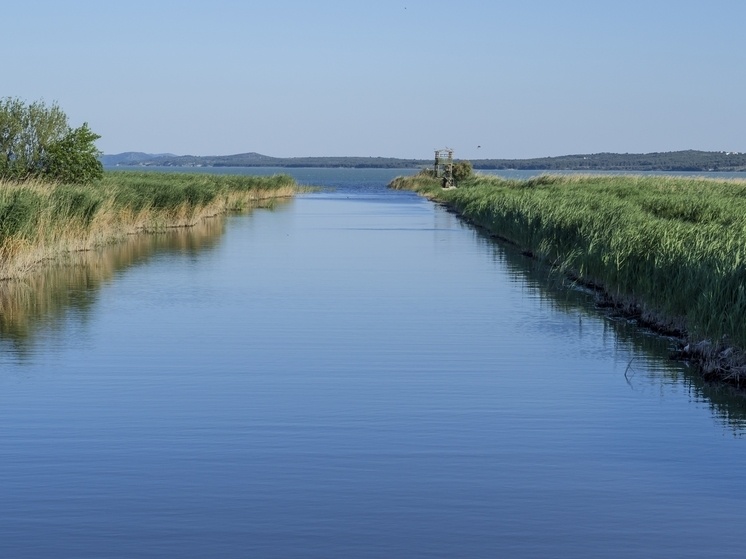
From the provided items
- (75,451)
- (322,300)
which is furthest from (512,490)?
(322,300)

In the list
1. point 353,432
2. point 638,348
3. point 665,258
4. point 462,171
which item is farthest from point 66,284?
point 462,171

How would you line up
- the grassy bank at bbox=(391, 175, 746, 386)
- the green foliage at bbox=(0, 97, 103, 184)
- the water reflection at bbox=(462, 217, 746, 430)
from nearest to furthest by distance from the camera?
the water reflection at bbox=(462, 217, 746, 430)
the grassy bank at bbox=(391, 175, 746, 386)
the green foliage at bbox=(0, 97, 103, 184)

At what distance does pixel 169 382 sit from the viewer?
13305mm

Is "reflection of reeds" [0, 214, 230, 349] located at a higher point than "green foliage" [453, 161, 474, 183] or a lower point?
lower

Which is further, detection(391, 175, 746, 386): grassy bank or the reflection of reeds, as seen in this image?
the reflection of reeds

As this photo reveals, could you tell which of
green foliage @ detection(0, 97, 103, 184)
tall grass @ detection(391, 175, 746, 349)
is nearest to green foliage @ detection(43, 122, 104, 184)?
green foliage @ detection(0, 97, 103, 184)

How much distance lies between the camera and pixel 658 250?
1925 cm

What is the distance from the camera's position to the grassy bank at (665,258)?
1436cm

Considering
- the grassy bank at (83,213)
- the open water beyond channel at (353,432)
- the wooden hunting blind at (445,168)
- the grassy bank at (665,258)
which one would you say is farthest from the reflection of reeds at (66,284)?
the wooden hunting blind at (445,168)

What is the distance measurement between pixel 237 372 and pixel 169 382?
0.99m

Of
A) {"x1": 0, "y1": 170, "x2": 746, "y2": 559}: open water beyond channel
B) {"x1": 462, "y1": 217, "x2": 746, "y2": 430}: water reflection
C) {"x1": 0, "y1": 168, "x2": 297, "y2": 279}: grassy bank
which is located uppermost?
{"x1": 0, "y1": 168, "x2": 297, "y2": 279}: grassy bank

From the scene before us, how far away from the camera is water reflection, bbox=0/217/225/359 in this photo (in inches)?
688

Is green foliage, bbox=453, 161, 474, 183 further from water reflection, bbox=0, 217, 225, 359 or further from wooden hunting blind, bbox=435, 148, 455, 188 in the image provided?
water reflection, bbox=0, 217, 225, 359

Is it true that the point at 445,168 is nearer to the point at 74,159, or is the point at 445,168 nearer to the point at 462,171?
the point at 462,171
